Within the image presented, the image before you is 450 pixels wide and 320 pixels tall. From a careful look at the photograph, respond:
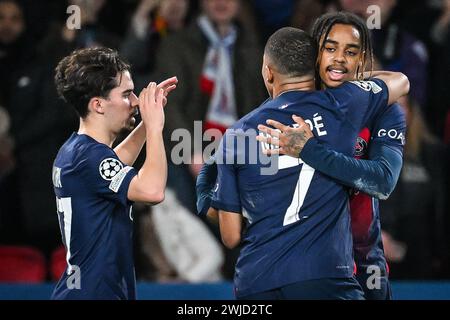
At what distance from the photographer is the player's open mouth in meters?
3.91

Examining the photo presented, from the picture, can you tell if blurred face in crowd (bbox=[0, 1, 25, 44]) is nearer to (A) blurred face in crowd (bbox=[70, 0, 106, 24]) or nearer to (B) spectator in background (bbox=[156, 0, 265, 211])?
(A) blurred face in crowd (bbox=[70, 0, 106, 24])

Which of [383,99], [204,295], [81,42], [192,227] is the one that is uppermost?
[81,42]

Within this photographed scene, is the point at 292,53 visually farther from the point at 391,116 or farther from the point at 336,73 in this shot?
the point at 391,116

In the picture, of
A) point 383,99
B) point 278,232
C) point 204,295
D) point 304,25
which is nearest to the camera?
point 278,232

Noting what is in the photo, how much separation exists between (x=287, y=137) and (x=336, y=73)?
0.48 meters

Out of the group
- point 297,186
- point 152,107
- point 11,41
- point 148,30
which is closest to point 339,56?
point 297,186

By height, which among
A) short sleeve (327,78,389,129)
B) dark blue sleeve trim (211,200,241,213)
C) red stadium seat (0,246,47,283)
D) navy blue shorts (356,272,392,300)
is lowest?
red stadium seat (0,246,47,283)

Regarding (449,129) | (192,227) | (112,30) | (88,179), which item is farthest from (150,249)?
(88,179)

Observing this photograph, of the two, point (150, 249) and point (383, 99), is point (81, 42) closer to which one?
point (150, 249)

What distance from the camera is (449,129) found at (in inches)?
269

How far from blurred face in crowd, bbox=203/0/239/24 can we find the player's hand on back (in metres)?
3.01

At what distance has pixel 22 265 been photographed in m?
6.60

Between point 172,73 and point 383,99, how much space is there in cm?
298

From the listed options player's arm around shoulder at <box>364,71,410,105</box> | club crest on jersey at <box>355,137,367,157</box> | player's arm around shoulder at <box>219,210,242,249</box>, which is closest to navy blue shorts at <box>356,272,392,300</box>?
club crest on jersey at <box>355,137,367,157</box>
